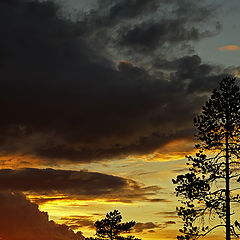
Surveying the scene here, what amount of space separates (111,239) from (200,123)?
3938 cm

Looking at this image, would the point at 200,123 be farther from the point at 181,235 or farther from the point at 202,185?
the point at 181,235

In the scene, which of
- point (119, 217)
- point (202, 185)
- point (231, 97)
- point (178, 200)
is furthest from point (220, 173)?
point (119, 217)

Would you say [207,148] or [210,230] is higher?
[207,148]

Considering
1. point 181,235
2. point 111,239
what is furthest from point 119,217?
point 181,235

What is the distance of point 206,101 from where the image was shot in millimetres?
34844

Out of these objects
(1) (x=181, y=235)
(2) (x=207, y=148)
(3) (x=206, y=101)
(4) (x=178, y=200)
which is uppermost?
(3) (x=206, y=101)

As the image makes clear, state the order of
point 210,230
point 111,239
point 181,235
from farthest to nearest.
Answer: point 111,239 < point 181,235 < point 210,230

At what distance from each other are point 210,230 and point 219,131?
7.04m

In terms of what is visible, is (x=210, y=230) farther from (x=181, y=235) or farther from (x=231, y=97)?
(x=231, y=97)

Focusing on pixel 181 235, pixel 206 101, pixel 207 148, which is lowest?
pixel 181 235

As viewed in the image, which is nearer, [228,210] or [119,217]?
[228,210]

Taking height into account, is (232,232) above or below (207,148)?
below

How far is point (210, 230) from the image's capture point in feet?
106

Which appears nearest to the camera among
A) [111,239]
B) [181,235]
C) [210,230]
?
[210,230]
